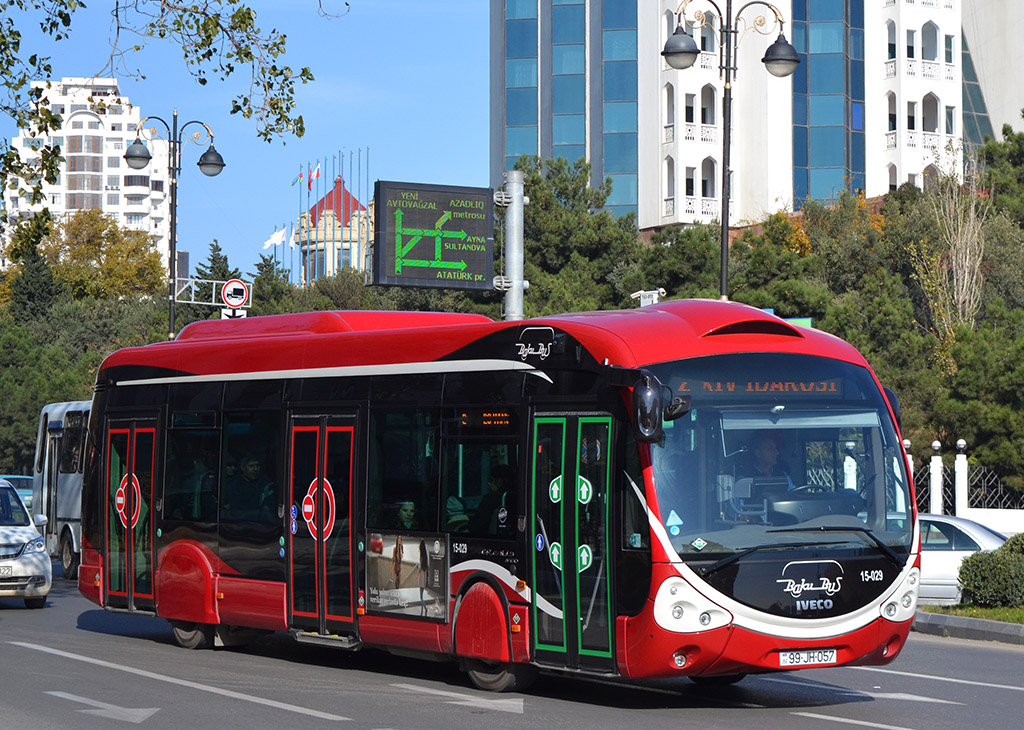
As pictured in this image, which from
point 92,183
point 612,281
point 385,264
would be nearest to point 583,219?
point 612,281

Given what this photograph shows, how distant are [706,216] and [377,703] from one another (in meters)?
54.7

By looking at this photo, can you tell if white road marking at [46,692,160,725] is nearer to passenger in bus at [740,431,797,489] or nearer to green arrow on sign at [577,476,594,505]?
green arrow on sign at [577,476,594,505]

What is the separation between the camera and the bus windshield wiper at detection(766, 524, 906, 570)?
10.5 meters

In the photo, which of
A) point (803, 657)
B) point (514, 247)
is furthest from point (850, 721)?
point (514, 247)

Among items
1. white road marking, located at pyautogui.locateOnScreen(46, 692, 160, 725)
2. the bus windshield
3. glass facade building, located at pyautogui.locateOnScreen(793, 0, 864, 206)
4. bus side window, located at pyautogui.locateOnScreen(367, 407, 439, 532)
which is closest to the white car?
bus side window, located at pyautogui.locateOnScreen(367, 407, 439, 532)

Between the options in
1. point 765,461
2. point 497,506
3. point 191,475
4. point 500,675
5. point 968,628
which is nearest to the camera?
point 765,461

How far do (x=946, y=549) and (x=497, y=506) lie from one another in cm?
1035

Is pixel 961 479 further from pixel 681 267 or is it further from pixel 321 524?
pixel 321 524

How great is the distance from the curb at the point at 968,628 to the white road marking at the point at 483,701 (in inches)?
263

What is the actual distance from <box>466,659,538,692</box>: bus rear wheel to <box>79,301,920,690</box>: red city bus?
0.02m

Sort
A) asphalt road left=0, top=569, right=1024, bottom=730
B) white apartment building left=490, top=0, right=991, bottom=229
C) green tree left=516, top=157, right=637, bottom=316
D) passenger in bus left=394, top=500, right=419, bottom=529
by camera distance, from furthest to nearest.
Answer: white apartment building left=490, top=0, right=991, bottom=229, green tree left=516, top=157, right=637, bottom=316, passenger in bus left=394, top=500, right=419, bottom=529, asphalt road left=0, top=569, right=1024, bottom=730

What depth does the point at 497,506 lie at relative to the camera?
11695mm

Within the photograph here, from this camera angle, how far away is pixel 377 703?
1127 cm

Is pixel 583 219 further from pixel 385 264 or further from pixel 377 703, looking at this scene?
pixel 377 703
